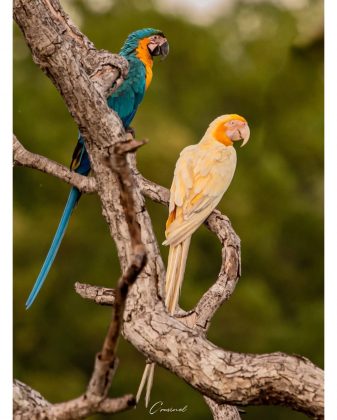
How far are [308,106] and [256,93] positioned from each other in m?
0.19

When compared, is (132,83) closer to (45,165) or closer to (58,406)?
(45,165)

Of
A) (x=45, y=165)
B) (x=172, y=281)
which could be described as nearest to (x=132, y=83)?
(x=45, y=165)

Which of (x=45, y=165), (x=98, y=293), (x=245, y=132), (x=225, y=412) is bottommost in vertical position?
(x=225, y=412)

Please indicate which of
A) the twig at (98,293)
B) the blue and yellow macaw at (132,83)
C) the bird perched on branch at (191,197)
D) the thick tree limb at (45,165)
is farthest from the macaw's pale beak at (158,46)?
the twig at (98,293)

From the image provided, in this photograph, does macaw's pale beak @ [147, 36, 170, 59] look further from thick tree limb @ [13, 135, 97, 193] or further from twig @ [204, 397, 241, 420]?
twig @ [204, 397, 241, 420]

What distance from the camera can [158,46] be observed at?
7.85 feet

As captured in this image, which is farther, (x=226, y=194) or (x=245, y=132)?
(x=226, y=194)

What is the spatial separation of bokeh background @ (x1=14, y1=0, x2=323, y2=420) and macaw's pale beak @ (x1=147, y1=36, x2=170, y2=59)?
53 millimetres

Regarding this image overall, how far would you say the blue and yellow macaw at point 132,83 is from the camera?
228 cm

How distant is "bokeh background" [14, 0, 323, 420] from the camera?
2.41 m

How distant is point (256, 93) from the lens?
2.55 metres
